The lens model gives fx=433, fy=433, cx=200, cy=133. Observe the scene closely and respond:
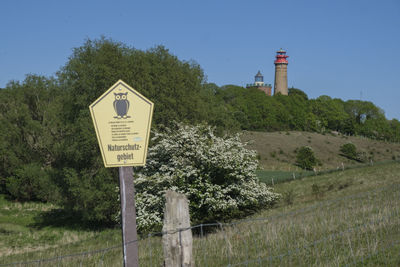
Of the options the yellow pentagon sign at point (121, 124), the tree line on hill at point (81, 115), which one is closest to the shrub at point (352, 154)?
the tree line on hill at point (81, 115)

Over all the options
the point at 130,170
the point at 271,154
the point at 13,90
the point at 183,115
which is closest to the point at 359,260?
the point at 130,170

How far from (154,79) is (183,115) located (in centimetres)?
373

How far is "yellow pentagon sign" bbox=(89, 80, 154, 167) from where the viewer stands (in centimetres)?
509

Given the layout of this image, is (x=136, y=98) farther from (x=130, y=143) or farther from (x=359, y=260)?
(x=359, y=260)

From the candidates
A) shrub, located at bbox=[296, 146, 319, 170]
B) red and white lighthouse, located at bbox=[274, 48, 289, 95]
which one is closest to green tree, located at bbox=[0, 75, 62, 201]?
shrub, located at bbox=[296, 146, 319, 170]

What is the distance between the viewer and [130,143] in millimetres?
5160

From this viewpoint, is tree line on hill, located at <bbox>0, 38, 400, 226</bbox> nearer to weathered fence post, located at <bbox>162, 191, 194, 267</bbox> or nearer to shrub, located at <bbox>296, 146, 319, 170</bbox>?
weathered fence post, located at <bbox>162, 191, 194, 267</bbox>

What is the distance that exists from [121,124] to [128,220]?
1.14 m

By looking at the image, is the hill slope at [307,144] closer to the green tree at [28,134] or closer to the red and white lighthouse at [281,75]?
the green tree at [28,134]

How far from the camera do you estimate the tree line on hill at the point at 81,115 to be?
31516 millimetres

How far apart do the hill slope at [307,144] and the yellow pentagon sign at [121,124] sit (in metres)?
60.3

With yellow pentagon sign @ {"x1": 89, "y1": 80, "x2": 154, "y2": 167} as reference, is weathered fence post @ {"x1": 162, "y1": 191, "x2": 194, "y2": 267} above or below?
below

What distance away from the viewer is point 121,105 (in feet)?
16.8

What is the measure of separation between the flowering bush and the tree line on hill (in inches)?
A: 203
